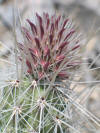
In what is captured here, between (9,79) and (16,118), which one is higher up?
(9,79)

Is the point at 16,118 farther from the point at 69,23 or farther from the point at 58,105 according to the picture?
the point at 69,23

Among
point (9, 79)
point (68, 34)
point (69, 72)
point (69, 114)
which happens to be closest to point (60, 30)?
point (68, 34)

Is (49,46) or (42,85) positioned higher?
(49,46)

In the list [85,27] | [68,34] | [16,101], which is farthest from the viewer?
[85,27]

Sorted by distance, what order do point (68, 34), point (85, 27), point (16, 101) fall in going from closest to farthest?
point (16, 101), point (68, 34), point (85, 27)

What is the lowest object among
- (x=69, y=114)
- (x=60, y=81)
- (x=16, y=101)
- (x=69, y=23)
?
(x=69, y=114)

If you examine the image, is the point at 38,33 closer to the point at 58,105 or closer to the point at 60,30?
the point at 60,30

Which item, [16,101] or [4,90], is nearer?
[16,101]
